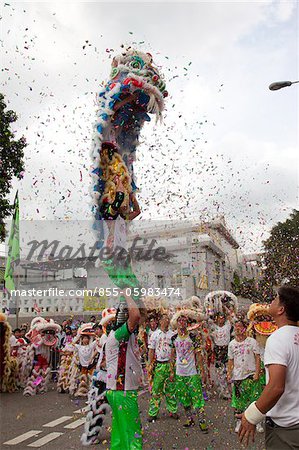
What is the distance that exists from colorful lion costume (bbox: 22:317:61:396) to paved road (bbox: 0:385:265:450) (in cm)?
142

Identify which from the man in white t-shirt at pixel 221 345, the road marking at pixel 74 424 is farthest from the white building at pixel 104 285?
the road marking at pixel 74 424

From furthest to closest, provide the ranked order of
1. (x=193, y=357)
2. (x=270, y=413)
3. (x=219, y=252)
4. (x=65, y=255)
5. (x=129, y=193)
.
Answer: (x=219, y=252) < (x=65, y=255) < (x=193, y=357) < (x=129, y=193) < (x=270, y=413)

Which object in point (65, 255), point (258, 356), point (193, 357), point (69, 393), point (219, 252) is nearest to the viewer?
point (258, 356)

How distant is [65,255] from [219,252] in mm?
11016

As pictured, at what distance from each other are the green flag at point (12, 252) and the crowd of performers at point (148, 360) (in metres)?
1.82

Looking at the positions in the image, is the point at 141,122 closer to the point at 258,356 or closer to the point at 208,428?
the point at 258,356

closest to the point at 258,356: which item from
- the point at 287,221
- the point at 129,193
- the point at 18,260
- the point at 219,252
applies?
the point at 129,193

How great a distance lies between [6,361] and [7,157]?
5325 mm

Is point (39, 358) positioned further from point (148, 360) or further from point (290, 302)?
point (290, 302)

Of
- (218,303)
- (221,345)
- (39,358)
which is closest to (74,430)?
(221,345)

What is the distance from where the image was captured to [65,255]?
9.02m

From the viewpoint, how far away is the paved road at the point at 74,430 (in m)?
6.10

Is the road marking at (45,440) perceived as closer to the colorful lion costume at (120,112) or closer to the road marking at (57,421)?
the road marking at (57,421)

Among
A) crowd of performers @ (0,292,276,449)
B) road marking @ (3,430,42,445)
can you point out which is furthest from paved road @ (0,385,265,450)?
crowd of performers @ (0,292,276,449)
